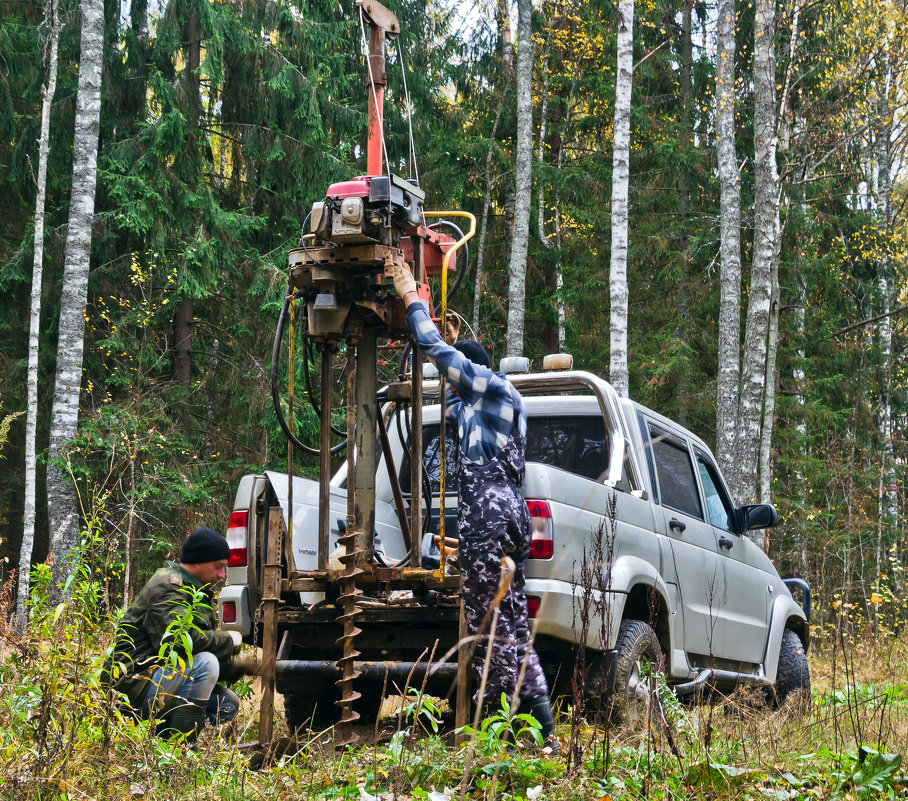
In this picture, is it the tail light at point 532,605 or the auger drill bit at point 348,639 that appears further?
the tail light at point 532,605

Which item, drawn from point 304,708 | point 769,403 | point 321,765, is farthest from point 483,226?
point 321,765

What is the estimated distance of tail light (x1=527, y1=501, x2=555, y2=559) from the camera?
16.4 ft

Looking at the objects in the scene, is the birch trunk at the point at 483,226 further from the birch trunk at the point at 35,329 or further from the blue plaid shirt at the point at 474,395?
the blue plaid shirt at the point at 474,395

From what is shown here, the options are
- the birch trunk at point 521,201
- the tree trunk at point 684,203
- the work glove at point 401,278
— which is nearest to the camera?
the work glove at point 401,278

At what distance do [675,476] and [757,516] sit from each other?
32.8 inches

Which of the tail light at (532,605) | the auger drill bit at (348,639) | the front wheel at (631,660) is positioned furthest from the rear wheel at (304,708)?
the front wheel at (631,660)

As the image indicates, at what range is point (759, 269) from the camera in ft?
44.9

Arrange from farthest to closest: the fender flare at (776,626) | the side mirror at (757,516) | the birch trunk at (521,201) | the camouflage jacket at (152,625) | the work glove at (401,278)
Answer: the birch trunk at (521,201) → the fender flare at (776,626) → the side mirror at (757,516) → the work glove at (401,278) → the camouflage jacket at (152,625)

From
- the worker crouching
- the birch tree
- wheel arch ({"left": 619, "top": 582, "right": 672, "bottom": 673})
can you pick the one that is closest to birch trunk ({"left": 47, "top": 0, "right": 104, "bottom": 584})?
the worker crouching

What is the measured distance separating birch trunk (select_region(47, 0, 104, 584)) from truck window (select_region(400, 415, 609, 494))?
26.7ft

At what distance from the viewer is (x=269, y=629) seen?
15.6 feet

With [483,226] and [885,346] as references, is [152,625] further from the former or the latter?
[885,346]

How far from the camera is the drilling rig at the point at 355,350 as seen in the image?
187 inches

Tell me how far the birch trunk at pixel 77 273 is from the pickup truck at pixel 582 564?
8001 millimetres
